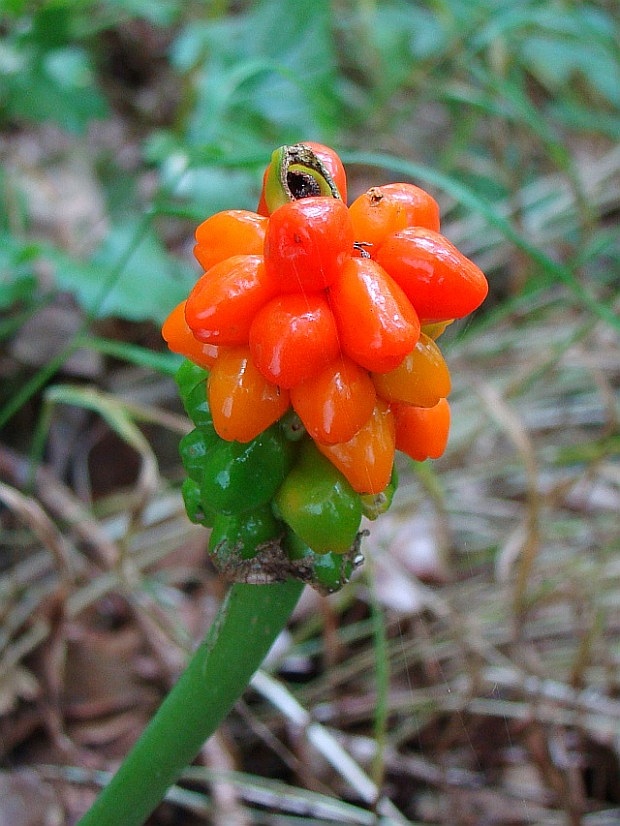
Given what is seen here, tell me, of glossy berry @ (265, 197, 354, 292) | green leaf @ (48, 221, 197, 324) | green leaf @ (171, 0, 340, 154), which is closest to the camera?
glossy berry @ (265, 197, 354, 292)

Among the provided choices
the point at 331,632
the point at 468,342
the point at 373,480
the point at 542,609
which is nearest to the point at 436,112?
the point at 468,342

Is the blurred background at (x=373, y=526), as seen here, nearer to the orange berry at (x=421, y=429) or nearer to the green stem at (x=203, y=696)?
the orange berry at (x=421, y=429)

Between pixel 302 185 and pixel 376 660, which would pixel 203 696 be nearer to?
pixel 302 185

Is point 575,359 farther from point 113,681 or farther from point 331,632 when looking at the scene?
point 113,681

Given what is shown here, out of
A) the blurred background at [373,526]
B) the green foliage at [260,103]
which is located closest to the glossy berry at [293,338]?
the blurred background at [373,526]

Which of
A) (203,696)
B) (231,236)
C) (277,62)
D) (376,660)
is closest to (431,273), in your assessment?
(231,236)

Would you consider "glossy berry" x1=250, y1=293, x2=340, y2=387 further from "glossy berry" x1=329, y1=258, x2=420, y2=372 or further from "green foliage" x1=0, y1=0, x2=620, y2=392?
"green foliage" x1=0, y1=0, x2=620, y2=392

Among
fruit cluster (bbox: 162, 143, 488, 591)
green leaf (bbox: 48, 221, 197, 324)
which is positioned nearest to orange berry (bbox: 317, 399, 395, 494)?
fruit cluster (bbox: 162, 143, 488, 591)
